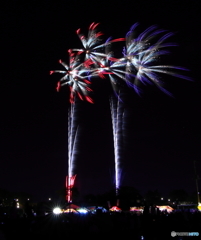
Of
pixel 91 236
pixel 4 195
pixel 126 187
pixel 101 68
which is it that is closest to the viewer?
pixel 91 236

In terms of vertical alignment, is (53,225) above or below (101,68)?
below

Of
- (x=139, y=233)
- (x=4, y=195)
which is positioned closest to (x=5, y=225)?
(x=139, y=233)

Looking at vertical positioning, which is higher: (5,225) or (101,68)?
(101,68)

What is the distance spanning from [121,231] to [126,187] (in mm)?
67821

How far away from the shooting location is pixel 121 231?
1133 centimetres

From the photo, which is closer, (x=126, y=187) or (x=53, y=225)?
(x=53, y=225)

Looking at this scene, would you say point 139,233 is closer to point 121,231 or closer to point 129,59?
point 121,231

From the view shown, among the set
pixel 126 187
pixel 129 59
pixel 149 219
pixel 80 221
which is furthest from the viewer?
pixel 126 187

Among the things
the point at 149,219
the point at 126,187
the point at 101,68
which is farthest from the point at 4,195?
the point at 149,219

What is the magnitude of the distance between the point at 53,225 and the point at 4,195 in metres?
95.2

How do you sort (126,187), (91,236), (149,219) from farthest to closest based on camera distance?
1. (126,187)
2. (149,219)
3. (91,236)

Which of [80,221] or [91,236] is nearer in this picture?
[91,236]

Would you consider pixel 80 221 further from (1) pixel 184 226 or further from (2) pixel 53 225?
(1) pixel 184 226

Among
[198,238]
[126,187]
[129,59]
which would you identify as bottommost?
[198,238]
